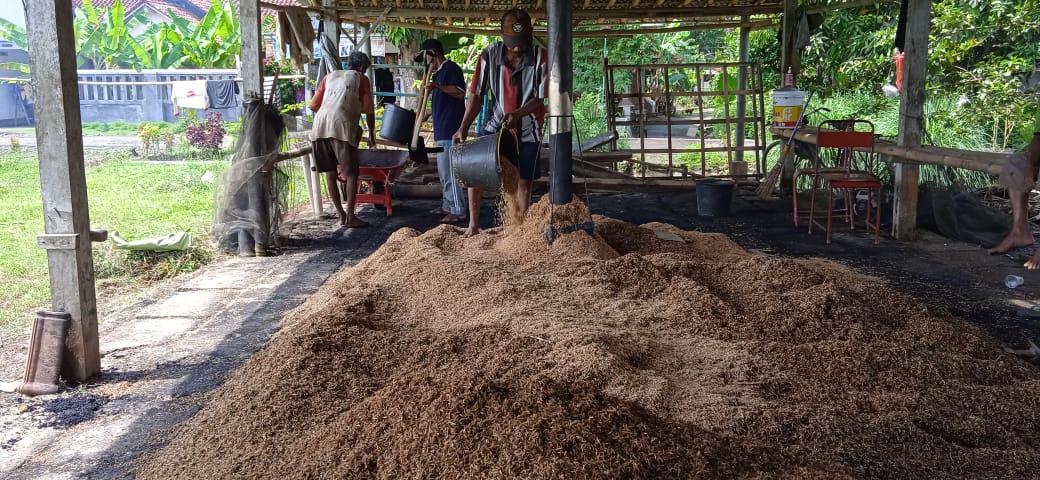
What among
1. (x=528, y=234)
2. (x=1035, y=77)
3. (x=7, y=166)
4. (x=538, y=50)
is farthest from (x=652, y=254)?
(x=7, y=166)

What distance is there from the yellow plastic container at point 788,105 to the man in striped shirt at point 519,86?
3.88 metres

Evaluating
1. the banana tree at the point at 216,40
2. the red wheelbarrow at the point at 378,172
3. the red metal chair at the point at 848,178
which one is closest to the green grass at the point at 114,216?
the red wheelbarrow at the point at 378,172

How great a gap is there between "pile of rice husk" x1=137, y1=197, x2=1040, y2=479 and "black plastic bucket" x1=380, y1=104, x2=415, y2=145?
9.42 feet

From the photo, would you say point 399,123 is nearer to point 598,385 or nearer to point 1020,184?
point 1020,184

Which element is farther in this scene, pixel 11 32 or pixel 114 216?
pixel 11 32

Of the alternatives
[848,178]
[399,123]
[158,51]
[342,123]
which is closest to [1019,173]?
[848,178]

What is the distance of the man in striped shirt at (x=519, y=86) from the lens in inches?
226

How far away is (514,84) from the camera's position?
5.89 meters

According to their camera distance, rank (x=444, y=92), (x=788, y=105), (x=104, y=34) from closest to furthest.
→ (x=444, y=92) → (x=788, y=105) → (x=104, y=34)

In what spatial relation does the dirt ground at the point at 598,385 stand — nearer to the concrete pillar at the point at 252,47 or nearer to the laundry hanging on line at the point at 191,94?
the concrete pillar at the point at 252,47

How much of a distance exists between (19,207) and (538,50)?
19.2 feet

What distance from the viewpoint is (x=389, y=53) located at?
15844mm

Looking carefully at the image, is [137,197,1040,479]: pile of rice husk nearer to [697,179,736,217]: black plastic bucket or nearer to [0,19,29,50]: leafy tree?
[697,179,736,217]: black plastic bucket

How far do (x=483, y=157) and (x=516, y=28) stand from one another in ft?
3.32
